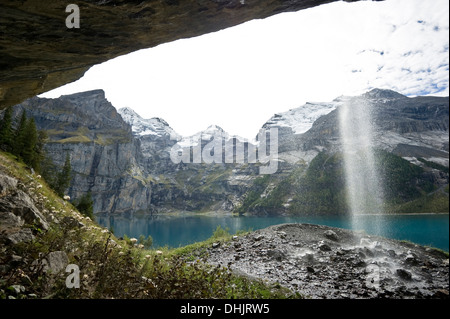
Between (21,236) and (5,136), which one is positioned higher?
(5,136)

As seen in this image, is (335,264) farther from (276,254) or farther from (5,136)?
(5,136)

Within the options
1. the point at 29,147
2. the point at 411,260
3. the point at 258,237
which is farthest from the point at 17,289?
the point at 29,147

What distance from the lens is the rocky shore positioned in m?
9.03

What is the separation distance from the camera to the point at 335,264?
12055 mm

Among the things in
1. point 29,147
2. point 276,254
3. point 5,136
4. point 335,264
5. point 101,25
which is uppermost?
point 5,136

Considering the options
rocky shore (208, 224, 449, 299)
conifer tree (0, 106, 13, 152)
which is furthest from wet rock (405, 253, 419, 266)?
conifer tree (0, 106, 13, 152)

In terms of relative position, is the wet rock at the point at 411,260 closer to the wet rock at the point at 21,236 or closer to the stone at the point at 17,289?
the stone at the point at 17,289

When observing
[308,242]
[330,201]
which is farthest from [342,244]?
Answer: [330,201]

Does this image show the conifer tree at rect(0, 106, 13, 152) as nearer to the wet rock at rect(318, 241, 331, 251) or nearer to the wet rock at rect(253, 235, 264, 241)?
the wet rock at rect(253, 235, 264, 241)

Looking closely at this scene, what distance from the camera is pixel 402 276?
410 inches

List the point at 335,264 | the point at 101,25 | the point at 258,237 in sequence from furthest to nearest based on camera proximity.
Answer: the point at 258,237 → the point at 335,264 → the point at 101,25
